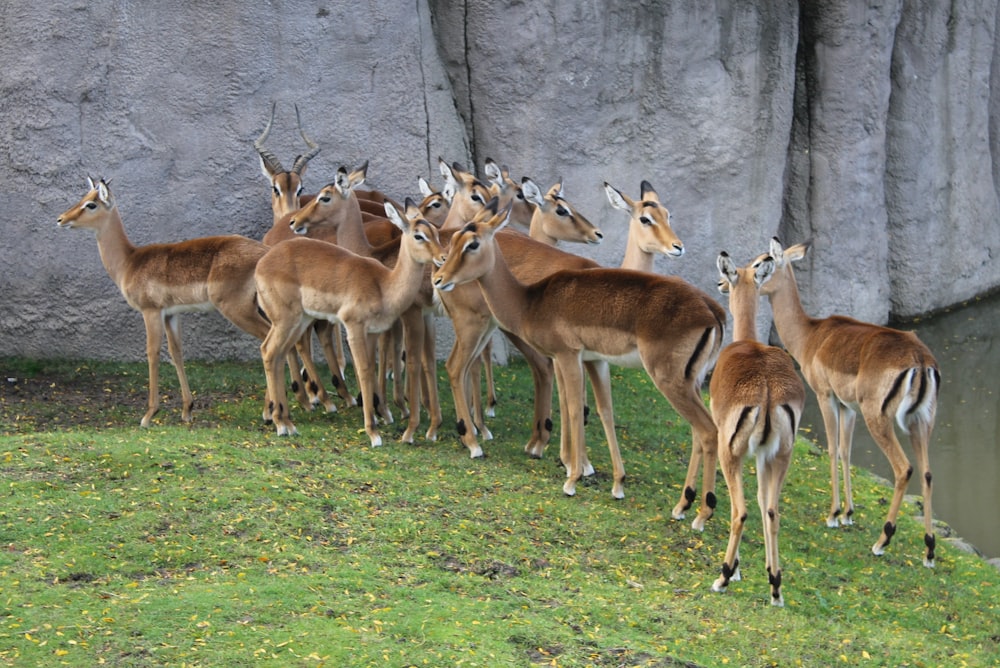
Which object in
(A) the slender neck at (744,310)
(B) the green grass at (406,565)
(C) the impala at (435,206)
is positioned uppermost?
(C) the impala at (435,206)

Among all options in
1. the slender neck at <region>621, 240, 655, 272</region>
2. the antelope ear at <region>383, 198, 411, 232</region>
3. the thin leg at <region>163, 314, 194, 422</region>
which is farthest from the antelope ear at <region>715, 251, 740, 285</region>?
the thin leg at <region>163, 314, 194, 422</region>

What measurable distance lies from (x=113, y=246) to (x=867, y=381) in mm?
6020

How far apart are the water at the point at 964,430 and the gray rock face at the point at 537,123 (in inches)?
24.3

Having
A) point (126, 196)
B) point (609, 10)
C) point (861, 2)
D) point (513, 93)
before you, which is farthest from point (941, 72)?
point (126, 196)

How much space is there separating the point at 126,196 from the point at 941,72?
385 inches

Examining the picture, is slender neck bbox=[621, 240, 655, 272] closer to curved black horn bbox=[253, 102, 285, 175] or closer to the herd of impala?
the herd of impala

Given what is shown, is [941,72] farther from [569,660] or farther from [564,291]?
[569,660]

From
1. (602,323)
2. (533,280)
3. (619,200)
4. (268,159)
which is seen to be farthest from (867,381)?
(268,159)

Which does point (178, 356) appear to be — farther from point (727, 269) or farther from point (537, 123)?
point (537, 123)

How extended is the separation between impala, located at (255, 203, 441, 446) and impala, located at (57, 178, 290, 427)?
42 cm

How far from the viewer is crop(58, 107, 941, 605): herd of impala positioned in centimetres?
830

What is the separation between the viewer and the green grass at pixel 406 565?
602 centimetres

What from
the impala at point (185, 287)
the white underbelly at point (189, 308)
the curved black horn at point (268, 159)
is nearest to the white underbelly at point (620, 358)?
the impala at point (185, 287)

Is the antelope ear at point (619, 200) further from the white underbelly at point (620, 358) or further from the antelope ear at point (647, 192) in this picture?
the white underbelly at point (620, 358)
